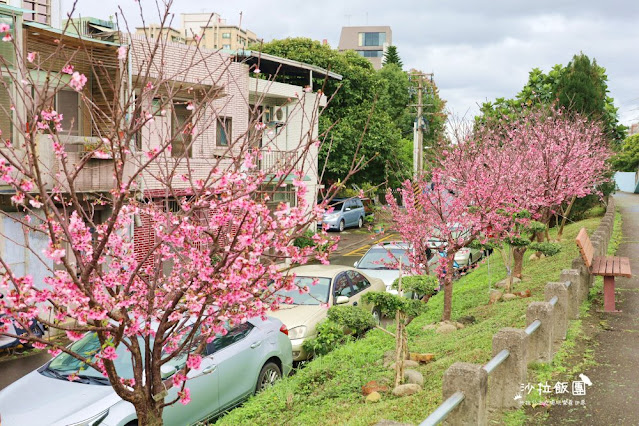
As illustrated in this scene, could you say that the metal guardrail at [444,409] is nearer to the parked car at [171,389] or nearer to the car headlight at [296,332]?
the parked car at [171,389]

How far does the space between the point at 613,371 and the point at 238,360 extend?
15.7 ft

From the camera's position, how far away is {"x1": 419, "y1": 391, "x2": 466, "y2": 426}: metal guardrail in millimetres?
4617

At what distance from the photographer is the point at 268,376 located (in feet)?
30.8

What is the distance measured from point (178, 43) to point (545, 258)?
12.5 metres

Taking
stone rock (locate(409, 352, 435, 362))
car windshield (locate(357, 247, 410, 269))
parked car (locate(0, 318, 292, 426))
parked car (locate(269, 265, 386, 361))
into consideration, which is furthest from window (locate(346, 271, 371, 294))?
stone rock (locate(409, 352, 435, 362))

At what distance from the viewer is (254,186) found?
5781 mm

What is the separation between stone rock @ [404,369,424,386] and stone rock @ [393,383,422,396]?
27 cm

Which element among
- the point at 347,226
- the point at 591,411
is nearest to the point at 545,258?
the point at 591,411

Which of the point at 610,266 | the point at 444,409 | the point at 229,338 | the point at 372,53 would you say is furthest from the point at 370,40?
the point at 444,409

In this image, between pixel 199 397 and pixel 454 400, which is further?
pixel 199 397

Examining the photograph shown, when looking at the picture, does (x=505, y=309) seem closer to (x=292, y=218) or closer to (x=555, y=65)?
(x=292, y=218)

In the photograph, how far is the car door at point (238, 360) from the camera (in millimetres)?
8344

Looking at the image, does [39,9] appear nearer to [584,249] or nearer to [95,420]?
[95,420]

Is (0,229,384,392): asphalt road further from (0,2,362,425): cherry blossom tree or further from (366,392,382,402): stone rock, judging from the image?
(0,2,362,425): cherry blossom tree
